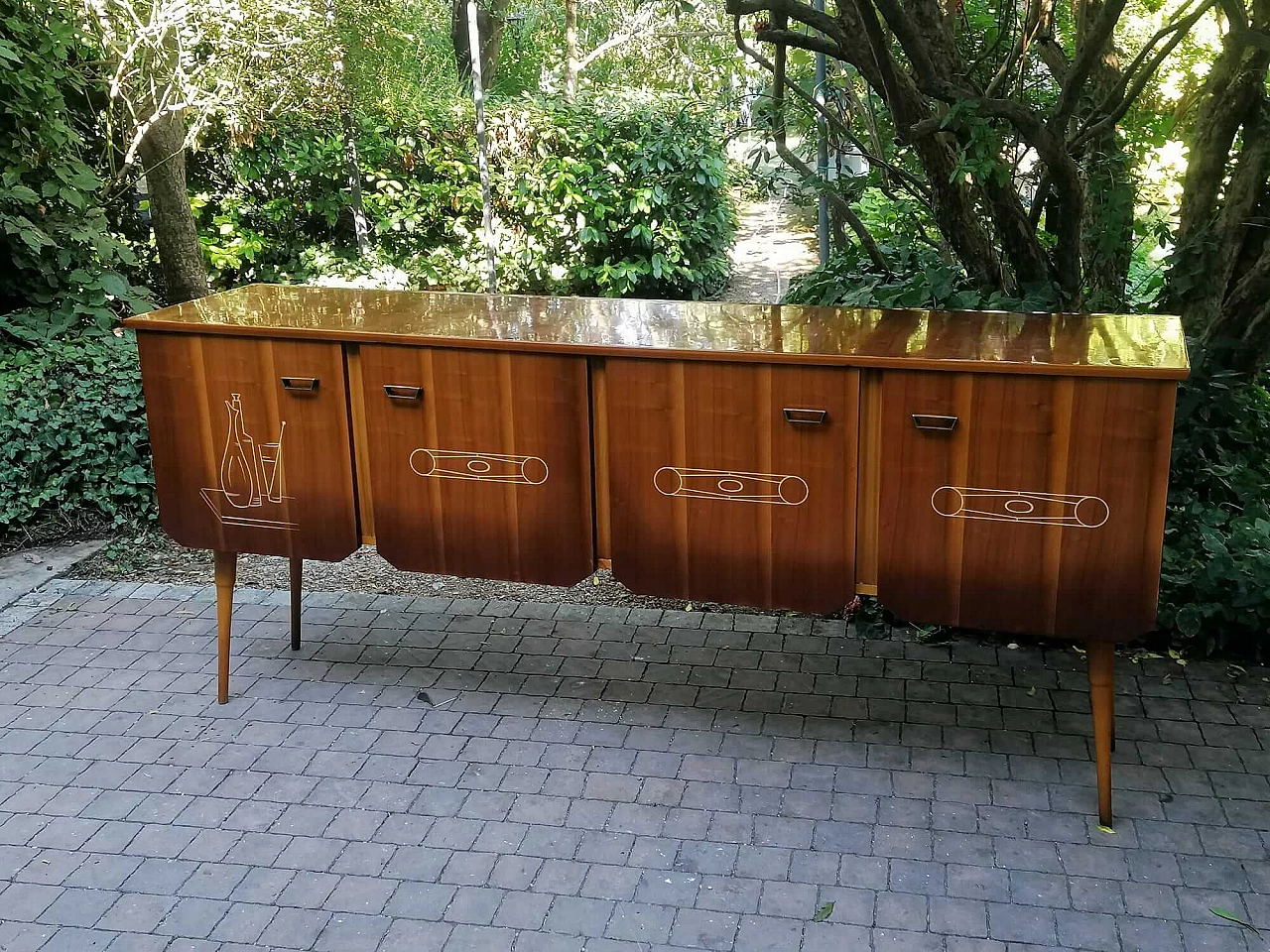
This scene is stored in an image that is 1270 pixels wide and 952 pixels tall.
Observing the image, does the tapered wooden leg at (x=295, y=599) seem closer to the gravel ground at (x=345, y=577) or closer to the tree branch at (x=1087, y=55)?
the gravel ground at (x=345, y=577)

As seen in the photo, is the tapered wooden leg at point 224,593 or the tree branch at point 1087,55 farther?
the tapered wooden leg at point 224,593

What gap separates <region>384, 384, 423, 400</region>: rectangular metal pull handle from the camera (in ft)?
10.8

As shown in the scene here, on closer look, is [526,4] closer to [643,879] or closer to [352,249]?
[352,249]

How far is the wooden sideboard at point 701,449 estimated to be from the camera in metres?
2.82

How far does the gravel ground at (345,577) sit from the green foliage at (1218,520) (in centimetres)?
136

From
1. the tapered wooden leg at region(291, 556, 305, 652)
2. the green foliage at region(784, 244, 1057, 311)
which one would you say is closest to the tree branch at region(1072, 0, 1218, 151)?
the green foliage at region(784, 244, 1057, 311)

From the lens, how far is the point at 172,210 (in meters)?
6.93

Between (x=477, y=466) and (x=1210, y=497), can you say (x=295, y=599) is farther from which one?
(x=1210, y=497)

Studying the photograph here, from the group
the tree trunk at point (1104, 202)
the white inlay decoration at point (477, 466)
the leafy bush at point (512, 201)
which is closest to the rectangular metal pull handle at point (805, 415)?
the white inlay decoration at point (477, 466)

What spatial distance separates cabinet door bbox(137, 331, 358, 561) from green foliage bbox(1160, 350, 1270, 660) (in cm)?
264

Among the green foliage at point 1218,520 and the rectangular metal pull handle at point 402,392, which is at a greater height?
the rectangular metal pull handle at point 402,392

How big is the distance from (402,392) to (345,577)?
68.8 inches

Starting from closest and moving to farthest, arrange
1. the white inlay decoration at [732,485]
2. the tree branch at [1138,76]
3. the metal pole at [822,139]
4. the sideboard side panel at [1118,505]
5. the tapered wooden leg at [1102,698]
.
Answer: the sideboard side panel at [1118,505] < the tapered wooden leg at [1102,698] < the white inlay decoration at [732,485] < the tree branch at [1138,76] < the metal pole at [822,139]

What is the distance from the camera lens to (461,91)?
10.0m
